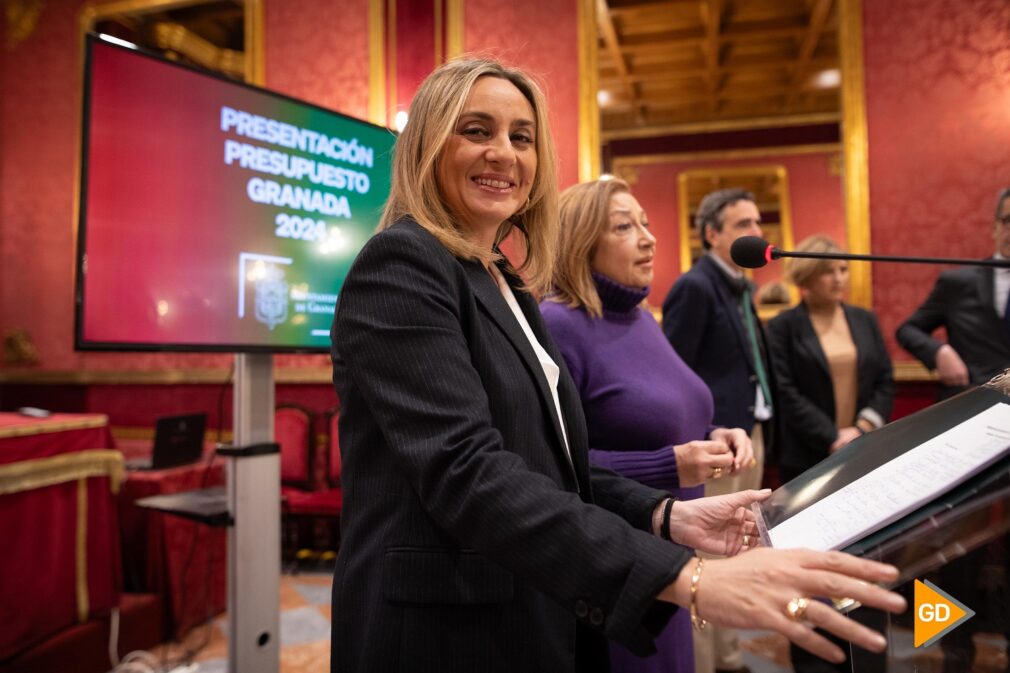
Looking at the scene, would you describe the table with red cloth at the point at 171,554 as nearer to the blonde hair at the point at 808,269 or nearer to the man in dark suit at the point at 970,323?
the blonde hair at the point at 808,269

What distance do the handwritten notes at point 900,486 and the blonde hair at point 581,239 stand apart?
0.93 meters

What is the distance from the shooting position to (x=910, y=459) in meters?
0.75

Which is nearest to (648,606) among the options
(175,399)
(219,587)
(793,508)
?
(793,508)

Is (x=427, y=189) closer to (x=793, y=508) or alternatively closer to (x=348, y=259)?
(x=793, y=508)

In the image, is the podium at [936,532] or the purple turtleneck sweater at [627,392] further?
the purple turtleneck sweater at [627,392]

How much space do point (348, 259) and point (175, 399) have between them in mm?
3532

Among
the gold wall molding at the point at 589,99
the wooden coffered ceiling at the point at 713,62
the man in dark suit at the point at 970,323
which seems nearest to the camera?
the man in dark suit at the point at 970,323

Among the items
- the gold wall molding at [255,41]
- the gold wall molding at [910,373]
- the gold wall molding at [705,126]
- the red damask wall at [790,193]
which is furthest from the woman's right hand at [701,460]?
the gold wall molding at [255,41]

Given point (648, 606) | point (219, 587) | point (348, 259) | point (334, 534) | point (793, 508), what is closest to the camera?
point (648, 606)

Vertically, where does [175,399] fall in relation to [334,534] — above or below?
above

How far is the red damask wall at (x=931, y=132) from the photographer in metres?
3.97

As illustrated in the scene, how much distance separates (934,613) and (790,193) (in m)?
3.91

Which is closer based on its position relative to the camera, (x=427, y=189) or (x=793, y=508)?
(x=793, y=508)

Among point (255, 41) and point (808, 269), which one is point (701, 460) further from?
point (255, 41)
